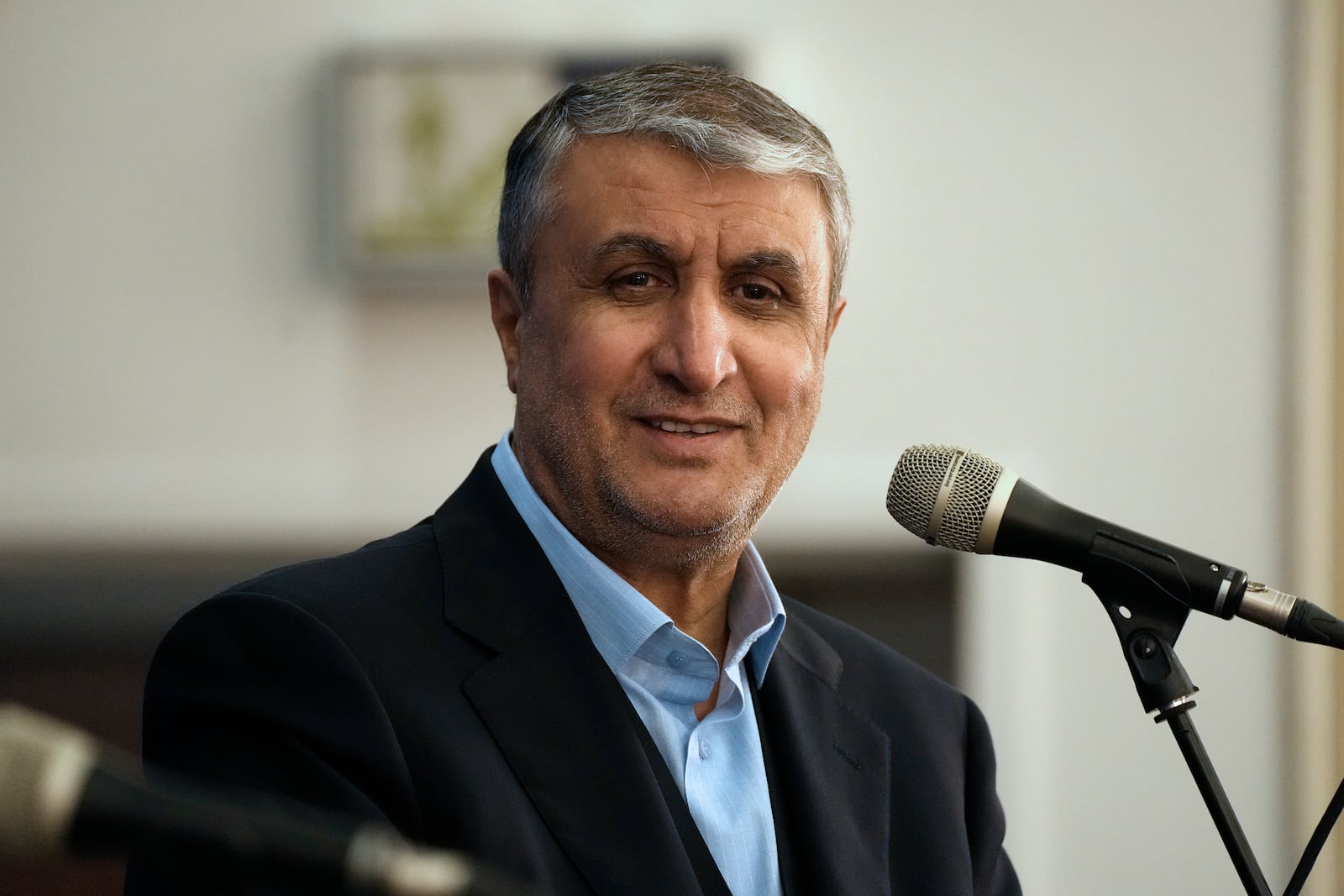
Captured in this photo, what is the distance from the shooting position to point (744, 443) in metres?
1.68

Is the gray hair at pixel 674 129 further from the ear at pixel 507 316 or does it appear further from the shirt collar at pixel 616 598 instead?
the shirt collar at pixel 616 598

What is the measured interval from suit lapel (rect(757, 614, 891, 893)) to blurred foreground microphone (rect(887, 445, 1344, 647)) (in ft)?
1.32

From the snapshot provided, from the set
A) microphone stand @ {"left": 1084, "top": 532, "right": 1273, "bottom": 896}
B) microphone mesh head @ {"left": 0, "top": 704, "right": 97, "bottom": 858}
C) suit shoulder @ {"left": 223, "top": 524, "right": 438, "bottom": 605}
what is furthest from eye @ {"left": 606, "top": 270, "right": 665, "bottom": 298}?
microphone mesh head @ {"left": 0, "top": 704, "right": 97, "bottom": 858}

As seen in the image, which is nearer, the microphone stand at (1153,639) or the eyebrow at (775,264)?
the microphone stand at (1153,639)

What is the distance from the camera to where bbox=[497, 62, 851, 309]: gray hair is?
1.65 meters

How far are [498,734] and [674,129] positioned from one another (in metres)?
0.72

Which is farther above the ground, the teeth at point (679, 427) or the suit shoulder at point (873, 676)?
the teeth at point (679, 427)

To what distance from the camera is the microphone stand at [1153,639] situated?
3.99 feet

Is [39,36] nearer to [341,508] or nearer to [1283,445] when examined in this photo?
[341,508]

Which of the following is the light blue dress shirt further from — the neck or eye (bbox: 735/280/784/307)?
eye (bbox: 735/280/784/307)

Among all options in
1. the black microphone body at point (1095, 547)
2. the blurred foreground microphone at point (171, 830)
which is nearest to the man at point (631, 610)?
the black microphone body at point (1095, 547)

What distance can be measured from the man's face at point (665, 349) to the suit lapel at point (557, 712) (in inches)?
4.2

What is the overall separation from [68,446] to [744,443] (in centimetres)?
285

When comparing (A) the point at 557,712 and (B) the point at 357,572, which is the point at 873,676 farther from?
(B) the point at 357,572
